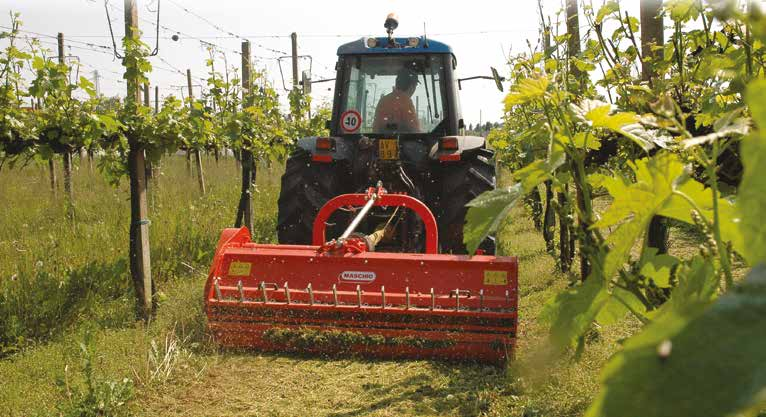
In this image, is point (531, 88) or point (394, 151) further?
point (394, 151)

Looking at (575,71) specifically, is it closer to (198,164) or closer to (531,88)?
(531,88)

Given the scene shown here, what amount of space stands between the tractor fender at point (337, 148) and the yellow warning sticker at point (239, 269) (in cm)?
119

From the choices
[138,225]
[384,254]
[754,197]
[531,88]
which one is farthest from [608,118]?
[138,225]

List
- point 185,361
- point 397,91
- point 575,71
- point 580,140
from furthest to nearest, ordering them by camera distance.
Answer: point 575,71
point 397,91
point 185,361
point 580,140

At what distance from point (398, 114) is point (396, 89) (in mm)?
244

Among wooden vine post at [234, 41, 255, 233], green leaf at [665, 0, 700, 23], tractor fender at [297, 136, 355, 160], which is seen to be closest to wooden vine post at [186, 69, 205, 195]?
wooden vine post at [234, 41, 255, 233]

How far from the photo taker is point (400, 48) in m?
5.21

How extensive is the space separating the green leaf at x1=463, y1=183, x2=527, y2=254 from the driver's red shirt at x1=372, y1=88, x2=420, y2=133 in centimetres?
424

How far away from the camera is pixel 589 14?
10.2 ft

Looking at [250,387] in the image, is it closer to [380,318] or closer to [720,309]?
[380,318]

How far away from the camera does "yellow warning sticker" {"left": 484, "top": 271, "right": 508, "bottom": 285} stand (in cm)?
369

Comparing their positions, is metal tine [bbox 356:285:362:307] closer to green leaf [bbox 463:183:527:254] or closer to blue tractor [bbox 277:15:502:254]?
blue tractor [bbox 277:15:502:254]

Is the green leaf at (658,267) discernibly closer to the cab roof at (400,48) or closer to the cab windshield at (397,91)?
the cab windshield at (397,91)

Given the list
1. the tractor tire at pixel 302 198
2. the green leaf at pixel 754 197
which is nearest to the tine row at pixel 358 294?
the tractor tire at pixel 302 198
